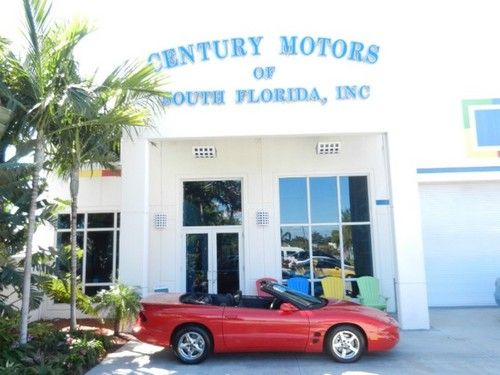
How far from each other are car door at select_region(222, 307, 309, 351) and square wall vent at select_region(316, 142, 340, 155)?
6401mm

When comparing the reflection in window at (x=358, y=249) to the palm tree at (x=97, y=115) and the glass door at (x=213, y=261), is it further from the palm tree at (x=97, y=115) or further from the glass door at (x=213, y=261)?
the palm tree at (x=97, y=115)

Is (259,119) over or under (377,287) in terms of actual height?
over

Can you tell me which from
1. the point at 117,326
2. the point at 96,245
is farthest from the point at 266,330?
the point at 96,245

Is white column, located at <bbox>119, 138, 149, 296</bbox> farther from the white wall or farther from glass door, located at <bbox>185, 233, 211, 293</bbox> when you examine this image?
glass door, located at <bbox>185, 233, 211, 293</bbox>

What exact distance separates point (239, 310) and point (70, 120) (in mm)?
4357

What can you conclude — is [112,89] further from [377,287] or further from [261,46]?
[377,287]

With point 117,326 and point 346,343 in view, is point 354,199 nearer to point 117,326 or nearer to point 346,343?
point 346,343

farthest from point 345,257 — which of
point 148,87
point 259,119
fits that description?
point 148,87

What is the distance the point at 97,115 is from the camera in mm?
8008

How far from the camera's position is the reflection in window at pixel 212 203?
13.1 meters

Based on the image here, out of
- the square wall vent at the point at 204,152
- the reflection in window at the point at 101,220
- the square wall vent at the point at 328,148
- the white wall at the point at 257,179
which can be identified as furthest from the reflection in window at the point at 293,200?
the reflection in window at the point at 101,220

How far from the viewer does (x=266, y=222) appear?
502 inches

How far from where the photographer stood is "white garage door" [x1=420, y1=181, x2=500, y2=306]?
1320 centimetres

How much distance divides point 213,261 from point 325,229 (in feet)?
10.7
